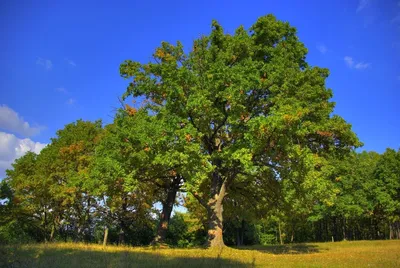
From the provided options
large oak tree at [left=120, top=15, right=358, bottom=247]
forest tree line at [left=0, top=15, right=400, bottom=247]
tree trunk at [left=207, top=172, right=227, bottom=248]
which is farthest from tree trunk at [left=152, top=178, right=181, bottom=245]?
tree trunk at [left=207, top=172, right=227, bottom=248]

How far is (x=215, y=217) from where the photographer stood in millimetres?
23219

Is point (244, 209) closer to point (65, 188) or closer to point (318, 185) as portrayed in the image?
point (318, 185)

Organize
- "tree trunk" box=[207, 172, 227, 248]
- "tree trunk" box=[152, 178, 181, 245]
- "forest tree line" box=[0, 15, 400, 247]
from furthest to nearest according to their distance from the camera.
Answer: "tree trunk" box=[152, 178, 181, 245] < "tree trunk" box=[207, 172, 227, 248] < "forest tree line" box=[0, 15, 400, 247]

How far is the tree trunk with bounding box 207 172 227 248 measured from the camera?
22.6 metres

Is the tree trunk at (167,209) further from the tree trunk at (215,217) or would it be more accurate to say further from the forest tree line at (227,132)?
the tree trunk at (215,217)

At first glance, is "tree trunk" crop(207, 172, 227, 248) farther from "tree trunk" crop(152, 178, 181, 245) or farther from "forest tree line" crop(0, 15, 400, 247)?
"tree trunk" crop(152, 178, 181, 245)

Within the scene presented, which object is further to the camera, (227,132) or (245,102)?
(227,132)

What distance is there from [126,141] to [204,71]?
301 inches

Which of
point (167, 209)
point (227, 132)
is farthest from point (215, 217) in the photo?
point (167, 209)

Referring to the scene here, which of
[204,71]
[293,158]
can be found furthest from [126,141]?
[293,158]

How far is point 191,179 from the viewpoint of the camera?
62.5 ft

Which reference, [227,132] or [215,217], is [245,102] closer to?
[227,132]

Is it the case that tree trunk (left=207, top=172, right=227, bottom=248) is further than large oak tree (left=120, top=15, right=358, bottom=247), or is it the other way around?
tree trunk (left=207, top=172, right=227, bottom=248)

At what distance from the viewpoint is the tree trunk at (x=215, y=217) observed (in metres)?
22.6
